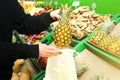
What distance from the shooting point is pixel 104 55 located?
2.09 metres

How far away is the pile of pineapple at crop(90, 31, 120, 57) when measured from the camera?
204 centimetres

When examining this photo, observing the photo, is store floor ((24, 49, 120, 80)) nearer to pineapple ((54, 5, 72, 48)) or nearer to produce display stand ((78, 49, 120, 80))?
produce display stand ((78, 49, 120, 80))

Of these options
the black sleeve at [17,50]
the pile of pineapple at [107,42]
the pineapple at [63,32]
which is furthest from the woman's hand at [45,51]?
the pile of pineapple at [107,42]

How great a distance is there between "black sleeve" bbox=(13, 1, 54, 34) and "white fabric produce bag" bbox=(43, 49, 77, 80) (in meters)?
0.47

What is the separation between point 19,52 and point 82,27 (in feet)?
3.16

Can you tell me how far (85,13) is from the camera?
9.55ft

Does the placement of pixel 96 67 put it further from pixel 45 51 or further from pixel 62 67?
pixel 45 51

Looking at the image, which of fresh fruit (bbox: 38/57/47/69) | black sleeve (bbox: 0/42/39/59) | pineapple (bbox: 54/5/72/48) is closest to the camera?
black sleeve (bbox: 0/42/39/59)

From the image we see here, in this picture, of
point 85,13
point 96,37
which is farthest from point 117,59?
point 85,13

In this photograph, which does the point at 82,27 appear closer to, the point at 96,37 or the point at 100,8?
the point at 96,37

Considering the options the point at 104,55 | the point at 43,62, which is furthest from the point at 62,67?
the point at 43,62

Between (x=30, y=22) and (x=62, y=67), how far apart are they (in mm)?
705

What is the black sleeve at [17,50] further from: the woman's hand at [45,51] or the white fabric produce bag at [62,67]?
the white fabric produce bag at [62,67]

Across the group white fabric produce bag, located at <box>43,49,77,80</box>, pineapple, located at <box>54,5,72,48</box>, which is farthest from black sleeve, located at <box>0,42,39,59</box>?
pineapple, located at <box>54,5,72,48</box>
